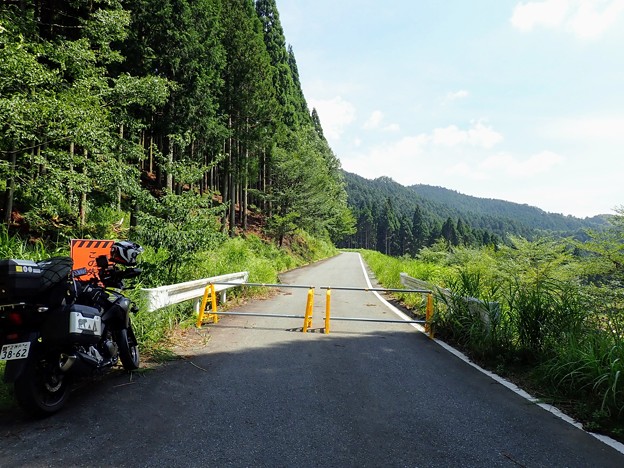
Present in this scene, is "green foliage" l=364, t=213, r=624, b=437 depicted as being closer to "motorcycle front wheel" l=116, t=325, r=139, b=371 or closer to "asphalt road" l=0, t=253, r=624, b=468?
"asphalt road" l=0, t=253, r=624, b=468

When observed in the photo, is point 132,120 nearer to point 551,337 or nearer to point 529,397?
point 551,337

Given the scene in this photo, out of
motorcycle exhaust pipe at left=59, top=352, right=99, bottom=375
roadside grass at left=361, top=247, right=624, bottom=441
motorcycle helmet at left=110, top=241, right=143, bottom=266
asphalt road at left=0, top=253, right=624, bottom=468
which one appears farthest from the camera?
motorcycle helmet at left=110, top=241, right=143, bottom=266

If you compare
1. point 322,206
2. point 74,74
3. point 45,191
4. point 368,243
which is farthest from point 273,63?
point 368,243

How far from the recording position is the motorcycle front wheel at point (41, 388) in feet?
9.52

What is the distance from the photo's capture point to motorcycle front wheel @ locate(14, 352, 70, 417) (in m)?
2.90

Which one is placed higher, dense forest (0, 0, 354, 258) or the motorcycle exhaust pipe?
dense forest (0, 0, 354, 258)

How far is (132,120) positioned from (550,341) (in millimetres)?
14684

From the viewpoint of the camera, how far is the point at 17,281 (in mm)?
2812

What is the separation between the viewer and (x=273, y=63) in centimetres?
3200

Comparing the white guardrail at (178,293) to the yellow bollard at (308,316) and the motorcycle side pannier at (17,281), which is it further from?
the motorcycle side pannier at (17,281)

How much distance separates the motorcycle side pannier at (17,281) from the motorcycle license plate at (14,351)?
1.17 feet

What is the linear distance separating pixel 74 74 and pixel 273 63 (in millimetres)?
23729

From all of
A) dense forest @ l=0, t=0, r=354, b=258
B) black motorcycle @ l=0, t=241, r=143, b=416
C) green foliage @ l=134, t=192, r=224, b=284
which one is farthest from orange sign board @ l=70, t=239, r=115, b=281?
dense forest @ l=0, t=0, r=354, b=258

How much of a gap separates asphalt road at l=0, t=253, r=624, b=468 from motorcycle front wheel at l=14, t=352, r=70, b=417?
0.12 m
